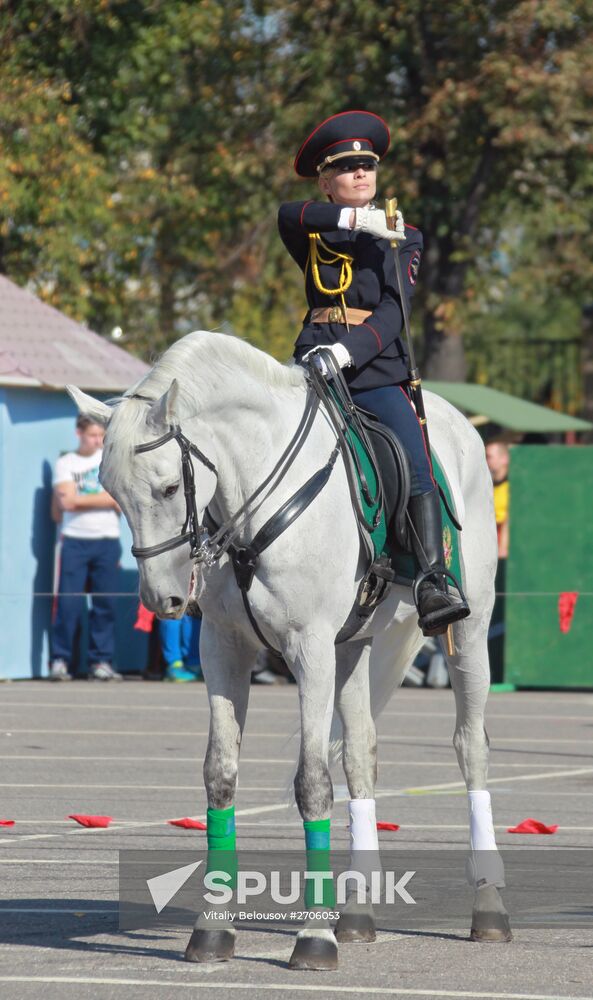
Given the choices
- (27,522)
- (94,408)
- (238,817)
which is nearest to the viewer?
(94,408)

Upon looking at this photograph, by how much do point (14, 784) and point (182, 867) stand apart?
363 cm

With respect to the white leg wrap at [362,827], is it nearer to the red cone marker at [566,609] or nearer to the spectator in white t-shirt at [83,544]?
the spectator in white t-shirt at [83,544]

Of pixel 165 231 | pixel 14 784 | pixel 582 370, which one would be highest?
pixel 165 231

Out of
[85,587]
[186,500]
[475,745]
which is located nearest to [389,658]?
[475,745]

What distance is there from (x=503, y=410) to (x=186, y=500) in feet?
54.9

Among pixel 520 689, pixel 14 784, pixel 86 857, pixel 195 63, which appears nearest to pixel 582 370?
pixel 195 63

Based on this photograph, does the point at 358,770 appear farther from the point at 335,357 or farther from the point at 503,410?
the point at 503,410

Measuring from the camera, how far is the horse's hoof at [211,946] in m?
7.11

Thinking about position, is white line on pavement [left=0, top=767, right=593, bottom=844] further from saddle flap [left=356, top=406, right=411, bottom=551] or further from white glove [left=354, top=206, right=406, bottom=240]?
white glove [left=354, top=206, right=406, bottom=240]

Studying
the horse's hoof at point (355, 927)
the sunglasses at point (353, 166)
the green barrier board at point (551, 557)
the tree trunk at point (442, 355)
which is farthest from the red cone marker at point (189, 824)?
the tree trunk at point (442, 355)

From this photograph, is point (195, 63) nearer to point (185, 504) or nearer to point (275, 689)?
point (275, 689)

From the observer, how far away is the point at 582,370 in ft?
107

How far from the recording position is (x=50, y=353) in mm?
21125

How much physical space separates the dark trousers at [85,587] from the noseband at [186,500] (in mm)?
12664
